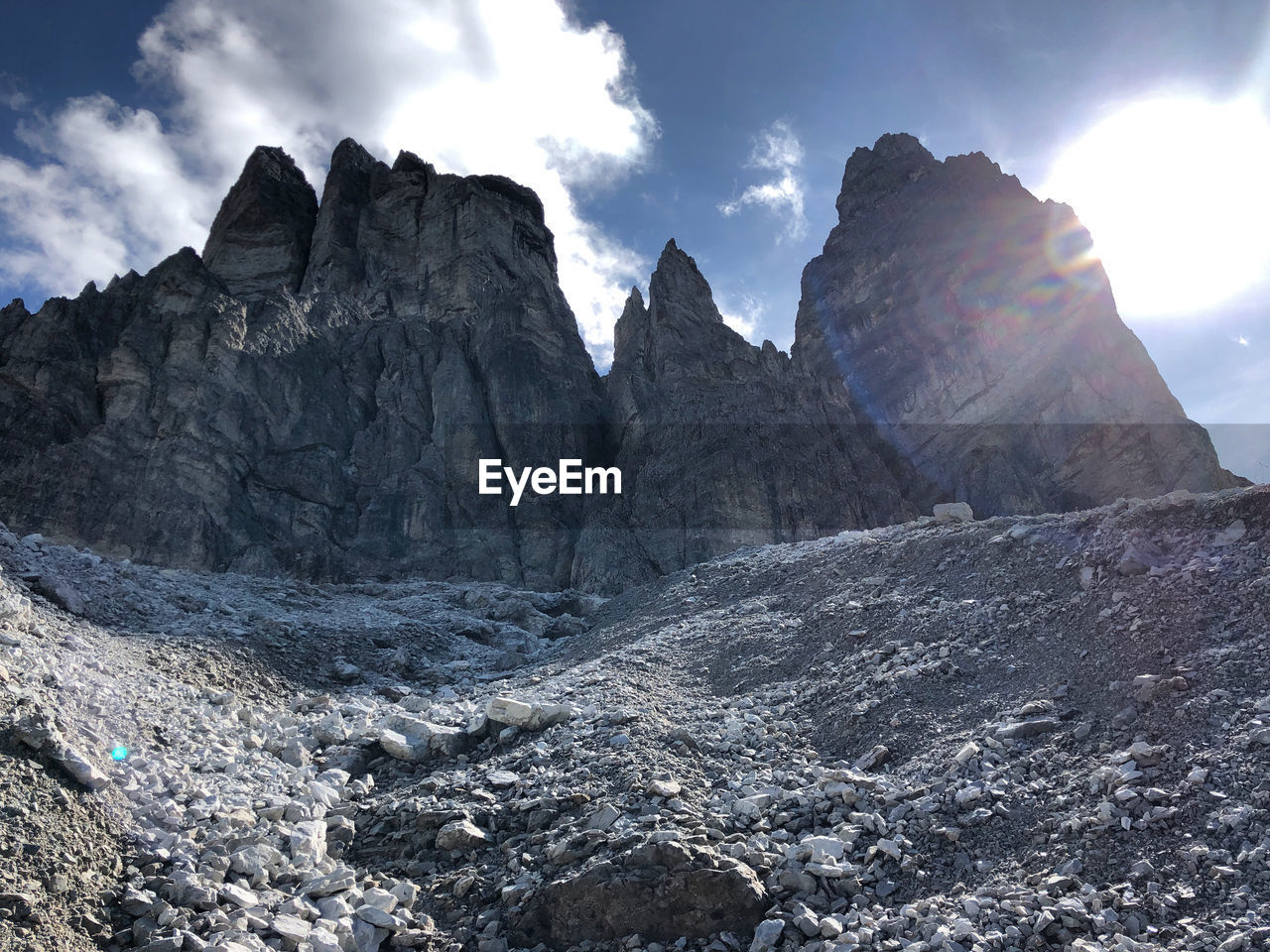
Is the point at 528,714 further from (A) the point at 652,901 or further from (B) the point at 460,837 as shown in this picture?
(A) the point at 652,901

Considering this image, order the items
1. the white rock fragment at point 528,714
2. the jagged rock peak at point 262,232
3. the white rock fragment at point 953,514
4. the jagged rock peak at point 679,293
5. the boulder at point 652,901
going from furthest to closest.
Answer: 1. the jagged rock peak at point 262,232
2. the jagged rock peak at point 679,293
3. the white rock fragment at point 953,514
4. the white rock fragment at point 528,714
5. the boulder at point 652,901

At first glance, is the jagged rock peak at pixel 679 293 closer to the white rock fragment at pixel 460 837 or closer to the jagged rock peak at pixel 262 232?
the jagged rock peak at pixel 262 232

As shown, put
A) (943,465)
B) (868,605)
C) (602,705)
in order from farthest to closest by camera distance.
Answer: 1. (943,465)
2. (868,605)
3. (602,705)

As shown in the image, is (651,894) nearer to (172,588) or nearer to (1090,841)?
(1090,841)

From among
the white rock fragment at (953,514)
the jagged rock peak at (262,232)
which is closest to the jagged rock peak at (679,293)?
the jagged rock peak at (262,232)

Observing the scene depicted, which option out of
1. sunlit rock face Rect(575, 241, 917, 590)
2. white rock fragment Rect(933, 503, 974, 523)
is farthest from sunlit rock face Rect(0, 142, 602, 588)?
white rock fragment Rect(933, 503, 974, 523)

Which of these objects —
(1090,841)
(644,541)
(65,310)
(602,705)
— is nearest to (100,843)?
(602,705)
